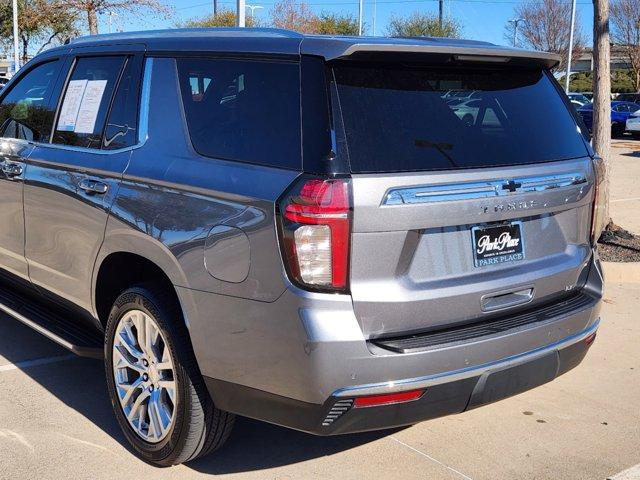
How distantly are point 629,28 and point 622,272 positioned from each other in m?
42.8

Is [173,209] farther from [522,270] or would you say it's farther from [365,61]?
[522,270]

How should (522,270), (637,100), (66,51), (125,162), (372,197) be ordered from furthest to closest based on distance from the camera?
(637,100) → (66,51) → (125,162) → (522,270) → (372,197)

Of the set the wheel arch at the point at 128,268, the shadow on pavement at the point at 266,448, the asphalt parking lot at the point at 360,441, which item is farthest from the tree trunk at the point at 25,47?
the shadow on pavement at the point at 266,448

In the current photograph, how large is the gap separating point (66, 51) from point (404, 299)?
2.74m

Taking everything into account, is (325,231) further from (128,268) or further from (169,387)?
(128,268)

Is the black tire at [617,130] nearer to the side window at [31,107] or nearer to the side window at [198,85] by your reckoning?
the side window at [31,107]

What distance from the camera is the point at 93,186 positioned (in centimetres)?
385

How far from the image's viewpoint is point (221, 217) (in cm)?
312

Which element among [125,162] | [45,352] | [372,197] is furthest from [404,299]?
[45,352]

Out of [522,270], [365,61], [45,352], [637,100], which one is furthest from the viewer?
[637,100]

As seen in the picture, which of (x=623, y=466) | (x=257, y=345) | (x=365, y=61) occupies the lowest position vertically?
(x=623, y=466)

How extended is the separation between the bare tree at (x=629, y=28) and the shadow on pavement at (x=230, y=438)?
44403mm

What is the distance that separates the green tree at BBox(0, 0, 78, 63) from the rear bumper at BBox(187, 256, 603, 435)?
60.3 feet

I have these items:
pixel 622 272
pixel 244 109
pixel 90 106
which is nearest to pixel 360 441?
pixel 244 109
